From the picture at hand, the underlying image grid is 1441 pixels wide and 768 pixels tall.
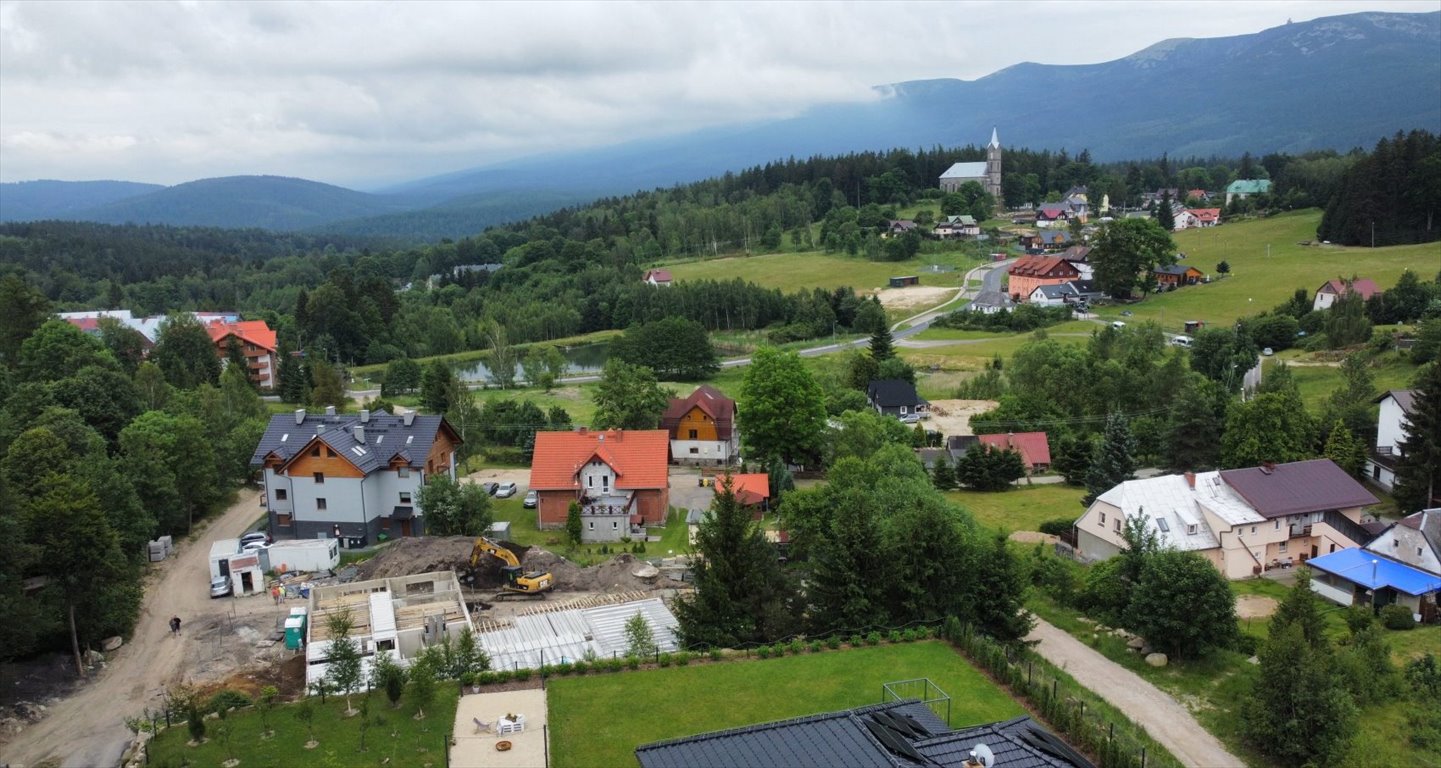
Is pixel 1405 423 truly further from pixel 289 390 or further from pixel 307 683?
pixel 289 390

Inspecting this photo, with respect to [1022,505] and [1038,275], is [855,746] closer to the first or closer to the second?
[1022,505]

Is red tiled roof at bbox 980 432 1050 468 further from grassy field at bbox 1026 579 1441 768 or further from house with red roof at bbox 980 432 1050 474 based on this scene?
grassy field at bbox 1026 579 1441 768

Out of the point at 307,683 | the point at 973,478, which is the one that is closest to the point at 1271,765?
the point at 307,683

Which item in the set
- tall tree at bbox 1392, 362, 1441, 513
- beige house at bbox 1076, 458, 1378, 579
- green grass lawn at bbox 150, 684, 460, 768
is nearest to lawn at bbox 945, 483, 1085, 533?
beige house at bbox 1076, 458, 1378, 579

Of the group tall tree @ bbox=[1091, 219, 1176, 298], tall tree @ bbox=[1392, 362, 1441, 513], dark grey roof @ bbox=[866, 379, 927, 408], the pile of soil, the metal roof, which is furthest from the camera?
tall tree @ bbox=[1091, 219, 1176, 298]

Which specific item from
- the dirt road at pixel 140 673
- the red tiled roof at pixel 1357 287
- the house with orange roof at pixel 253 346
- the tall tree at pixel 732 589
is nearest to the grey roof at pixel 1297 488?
the tall tree at pixel 732 589

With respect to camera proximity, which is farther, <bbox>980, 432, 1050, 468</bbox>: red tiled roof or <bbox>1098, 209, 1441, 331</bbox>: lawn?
<bbox>1098, 209, 1441, 331</bbox>: lawn

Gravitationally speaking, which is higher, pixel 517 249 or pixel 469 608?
pixel 517 249
